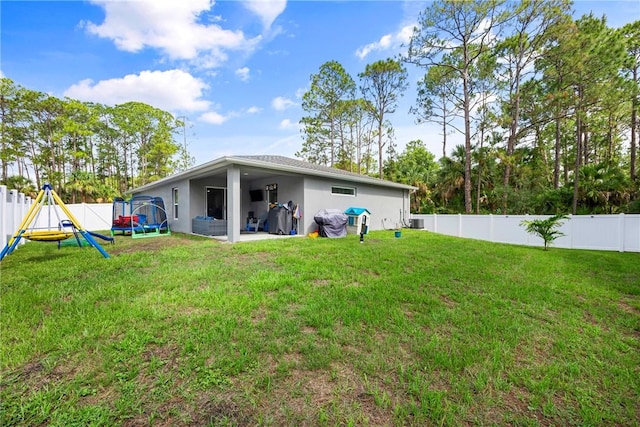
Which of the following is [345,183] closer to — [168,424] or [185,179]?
[185,179]

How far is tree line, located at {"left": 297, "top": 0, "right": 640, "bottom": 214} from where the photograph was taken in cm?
1345

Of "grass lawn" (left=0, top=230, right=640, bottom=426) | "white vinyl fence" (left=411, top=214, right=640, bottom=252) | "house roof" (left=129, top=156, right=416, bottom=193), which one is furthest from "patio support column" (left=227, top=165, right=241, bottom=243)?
"white vinyl fence" (left=411, top=214, right=640, bottom=252)

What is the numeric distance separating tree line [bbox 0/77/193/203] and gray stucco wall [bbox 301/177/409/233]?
18.2 meters

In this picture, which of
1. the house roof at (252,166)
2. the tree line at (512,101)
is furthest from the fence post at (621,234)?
the house roof at (252,166)

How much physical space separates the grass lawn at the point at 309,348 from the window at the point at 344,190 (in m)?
6.35

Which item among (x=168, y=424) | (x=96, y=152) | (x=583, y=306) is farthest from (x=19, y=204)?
(x=96, y=152)

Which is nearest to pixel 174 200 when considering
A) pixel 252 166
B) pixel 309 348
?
pixel 252 166

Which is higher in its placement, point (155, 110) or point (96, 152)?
point (155, 110)

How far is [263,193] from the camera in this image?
11.8 metres

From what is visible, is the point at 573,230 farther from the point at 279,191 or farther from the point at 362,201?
the point at 279,191

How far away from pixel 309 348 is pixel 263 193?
972cm

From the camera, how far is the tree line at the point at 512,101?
530 inches

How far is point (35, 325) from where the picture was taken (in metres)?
2.91

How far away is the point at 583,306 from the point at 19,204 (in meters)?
13.1
